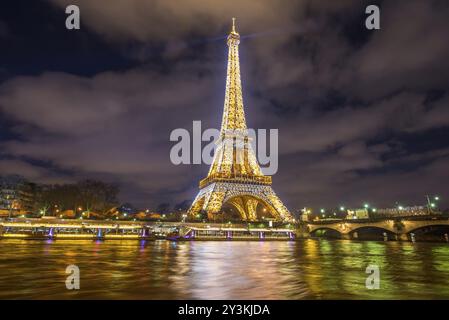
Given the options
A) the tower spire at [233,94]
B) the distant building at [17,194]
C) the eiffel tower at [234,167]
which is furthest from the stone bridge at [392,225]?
the distant building at [17,194]

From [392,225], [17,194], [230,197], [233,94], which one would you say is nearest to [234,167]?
[230,197]

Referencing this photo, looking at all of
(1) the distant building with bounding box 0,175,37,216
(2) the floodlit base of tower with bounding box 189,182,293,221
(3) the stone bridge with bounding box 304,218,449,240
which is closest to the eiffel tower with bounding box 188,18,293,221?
(2) the floodlit base of tower with bounding box 189,182,293,221

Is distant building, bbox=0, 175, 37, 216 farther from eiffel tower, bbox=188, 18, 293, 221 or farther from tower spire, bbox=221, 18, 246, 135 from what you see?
tower spire, bbox=221, 18, 246, 135

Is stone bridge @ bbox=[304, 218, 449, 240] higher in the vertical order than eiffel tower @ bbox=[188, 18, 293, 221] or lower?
lower

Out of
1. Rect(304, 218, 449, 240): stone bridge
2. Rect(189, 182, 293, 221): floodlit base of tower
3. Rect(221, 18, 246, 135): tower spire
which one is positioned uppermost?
Rect(221, 18, 246, 135): tower spire
